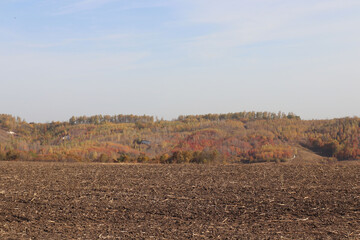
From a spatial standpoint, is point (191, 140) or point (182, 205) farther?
point (191, 140)

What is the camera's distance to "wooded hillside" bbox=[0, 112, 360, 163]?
3005cm

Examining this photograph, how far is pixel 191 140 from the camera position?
3984cm

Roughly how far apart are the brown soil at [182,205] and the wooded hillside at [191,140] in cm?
1009

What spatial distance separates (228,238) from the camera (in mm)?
9422

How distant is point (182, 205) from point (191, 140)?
27.1m

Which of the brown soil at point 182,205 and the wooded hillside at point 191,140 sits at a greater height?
the wooded hillside at point 191,140

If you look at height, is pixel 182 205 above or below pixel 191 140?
below

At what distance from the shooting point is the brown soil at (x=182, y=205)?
10125mm

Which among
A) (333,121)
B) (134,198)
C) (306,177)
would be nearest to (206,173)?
(306,177)

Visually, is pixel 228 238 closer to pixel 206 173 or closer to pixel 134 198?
pixel 134 198

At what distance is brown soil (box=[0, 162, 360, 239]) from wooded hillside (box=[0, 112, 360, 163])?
10085mm

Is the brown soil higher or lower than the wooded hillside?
lower

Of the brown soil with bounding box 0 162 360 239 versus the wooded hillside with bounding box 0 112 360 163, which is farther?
the wooded hillside with bounding box 0 112 360 163

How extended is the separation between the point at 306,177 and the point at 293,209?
5.83 meters
